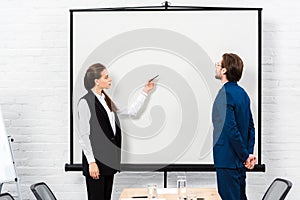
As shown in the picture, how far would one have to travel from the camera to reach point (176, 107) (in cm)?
498

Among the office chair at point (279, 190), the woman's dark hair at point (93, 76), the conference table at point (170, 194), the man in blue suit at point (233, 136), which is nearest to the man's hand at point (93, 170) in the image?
the woman's dark hair at point (93, 76)

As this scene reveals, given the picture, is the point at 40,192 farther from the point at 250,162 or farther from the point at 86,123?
the point at 250,162

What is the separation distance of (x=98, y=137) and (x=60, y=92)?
72 cm

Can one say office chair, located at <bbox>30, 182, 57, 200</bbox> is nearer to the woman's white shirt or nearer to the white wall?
the woman's white shirt

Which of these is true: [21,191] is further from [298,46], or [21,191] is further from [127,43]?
[298,46]

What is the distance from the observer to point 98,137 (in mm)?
4691

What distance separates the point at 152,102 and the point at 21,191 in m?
1.40

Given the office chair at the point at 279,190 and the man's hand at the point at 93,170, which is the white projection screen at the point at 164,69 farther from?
the office chair at the point at 279,190

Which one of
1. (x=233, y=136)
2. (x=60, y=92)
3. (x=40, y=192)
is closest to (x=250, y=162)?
(x=233, y=136)

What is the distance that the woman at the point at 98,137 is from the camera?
4660 millimetres

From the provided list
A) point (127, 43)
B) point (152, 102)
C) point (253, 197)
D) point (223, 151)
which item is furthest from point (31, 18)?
point (253, 197)

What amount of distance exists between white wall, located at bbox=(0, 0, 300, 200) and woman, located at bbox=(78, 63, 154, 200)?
45 cm

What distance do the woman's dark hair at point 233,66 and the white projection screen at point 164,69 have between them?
219mm

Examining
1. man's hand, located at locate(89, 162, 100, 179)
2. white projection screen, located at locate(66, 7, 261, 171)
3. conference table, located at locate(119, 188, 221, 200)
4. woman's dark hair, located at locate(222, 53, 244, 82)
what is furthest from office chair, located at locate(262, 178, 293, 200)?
man's hand, located at locate(89, 162, 100, 179)
